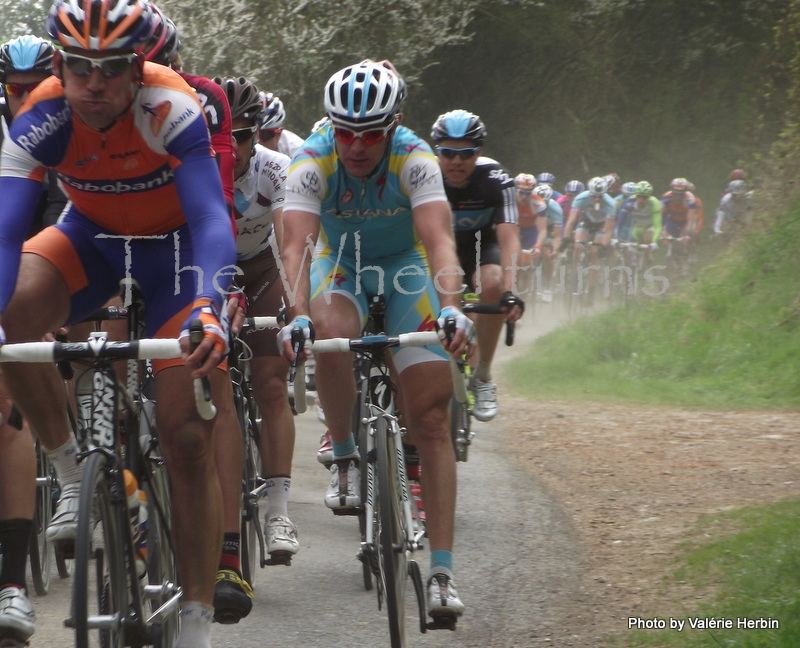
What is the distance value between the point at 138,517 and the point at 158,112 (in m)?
1.37

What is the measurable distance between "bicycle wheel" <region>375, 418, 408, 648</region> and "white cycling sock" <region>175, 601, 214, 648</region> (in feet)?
2.72

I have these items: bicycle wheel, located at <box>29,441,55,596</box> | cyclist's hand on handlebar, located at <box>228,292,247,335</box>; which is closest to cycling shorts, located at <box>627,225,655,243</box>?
bicycle wheel, located at <box>29,441,55,596</box>

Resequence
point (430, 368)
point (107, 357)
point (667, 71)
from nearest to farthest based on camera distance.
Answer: point (107, 357)
point (430, 368)
point (667, 71)

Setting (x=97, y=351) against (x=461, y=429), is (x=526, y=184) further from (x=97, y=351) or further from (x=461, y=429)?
(x=97, y=351)

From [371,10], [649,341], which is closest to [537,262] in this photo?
[371,10]

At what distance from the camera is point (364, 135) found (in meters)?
5.00

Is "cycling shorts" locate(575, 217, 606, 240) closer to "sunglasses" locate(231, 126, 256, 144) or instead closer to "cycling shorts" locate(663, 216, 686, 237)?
"cycling shorts" locate(663, 216, 686, 237)

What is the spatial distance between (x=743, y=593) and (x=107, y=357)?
3124mm

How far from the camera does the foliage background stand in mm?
21125

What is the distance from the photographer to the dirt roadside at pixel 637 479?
552cm

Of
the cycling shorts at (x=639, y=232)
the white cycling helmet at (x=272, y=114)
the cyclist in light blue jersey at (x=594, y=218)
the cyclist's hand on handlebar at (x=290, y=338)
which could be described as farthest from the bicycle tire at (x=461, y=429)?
the cycling shorts at (x=639, y=232)

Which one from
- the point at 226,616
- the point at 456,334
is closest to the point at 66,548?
the point at 226,616

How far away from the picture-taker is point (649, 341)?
15195 millimetres

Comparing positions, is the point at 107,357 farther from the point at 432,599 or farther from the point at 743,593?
the point at 743,593
